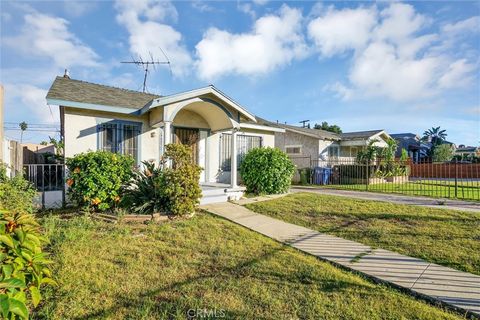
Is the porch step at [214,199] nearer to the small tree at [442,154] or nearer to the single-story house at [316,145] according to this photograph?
the single-story house at [316,145]

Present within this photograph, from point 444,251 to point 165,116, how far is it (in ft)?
27.3

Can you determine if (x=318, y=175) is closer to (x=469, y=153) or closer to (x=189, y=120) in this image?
(x=189, y=120)

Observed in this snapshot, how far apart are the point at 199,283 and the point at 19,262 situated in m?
2.43

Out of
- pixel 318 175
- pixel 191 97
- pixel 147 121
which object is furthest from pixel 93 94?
pixel 318 175

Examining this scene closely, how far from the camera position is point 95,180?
23.2ft

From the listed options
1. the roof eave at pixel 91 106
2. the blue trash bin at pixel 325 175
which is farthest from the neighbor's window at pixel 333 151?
the roof eave at pixel 91 106

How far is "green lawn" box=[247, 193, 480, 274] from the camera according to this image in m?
5.14

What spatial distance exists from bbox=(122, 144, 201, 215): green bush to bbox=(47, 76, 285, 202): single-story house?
5.03ft

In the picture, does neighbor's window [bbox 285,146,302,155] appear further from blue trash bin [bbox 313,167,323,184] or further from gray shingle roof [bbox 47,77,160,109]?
gray shingle roof [bbox 47,77,160,109]

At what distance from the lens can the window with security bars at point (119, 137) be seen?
9164mm

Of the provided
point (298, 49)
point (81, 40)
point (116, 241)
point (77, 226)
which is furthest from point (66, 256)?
point (298, 49)

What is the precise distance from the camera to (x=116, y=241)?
5.25 metres

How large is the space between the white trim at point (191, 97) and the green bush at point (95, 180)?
2281mm

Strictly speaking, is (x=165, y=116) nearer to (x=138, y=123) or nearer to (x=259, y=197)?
(x=138, y=123)
